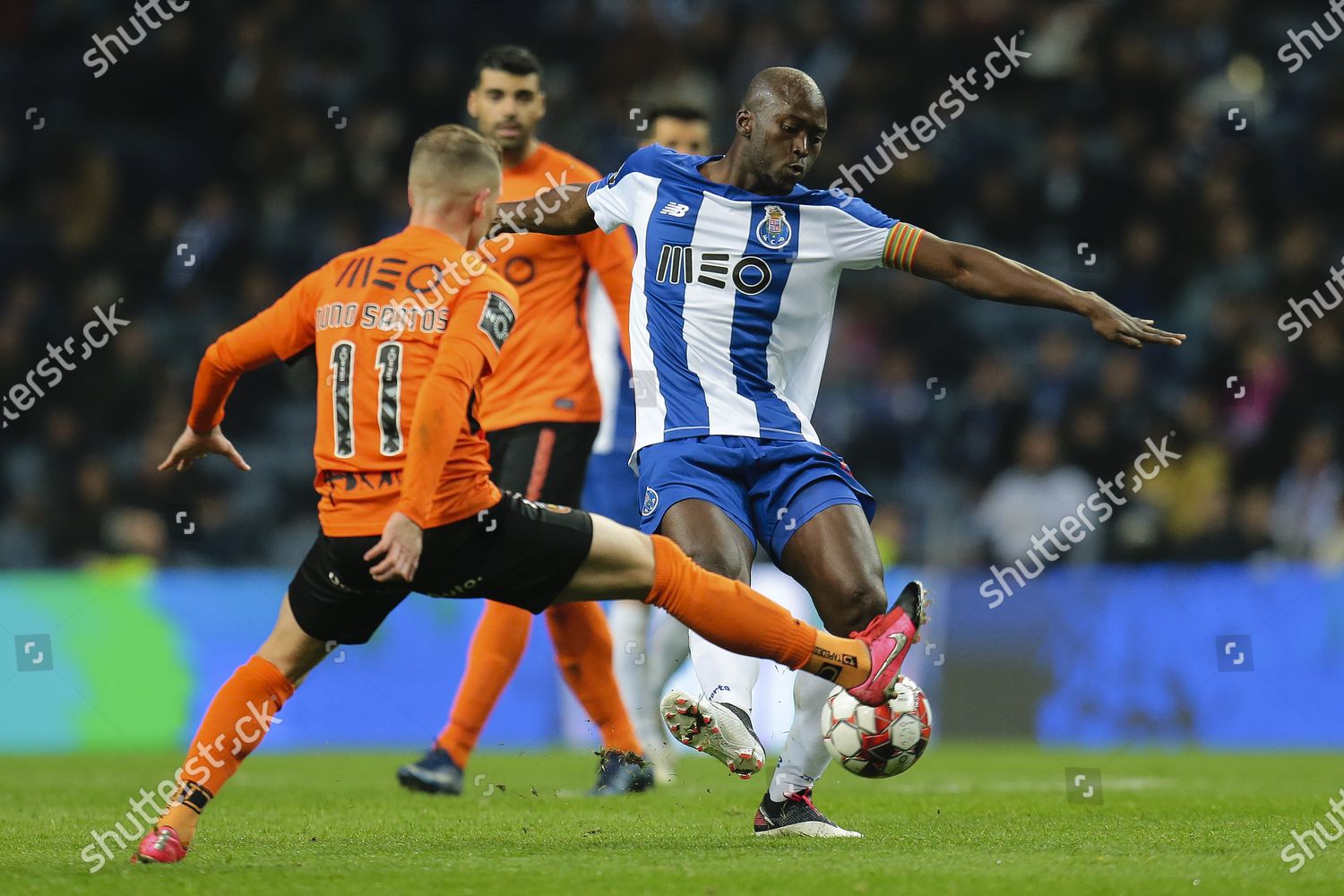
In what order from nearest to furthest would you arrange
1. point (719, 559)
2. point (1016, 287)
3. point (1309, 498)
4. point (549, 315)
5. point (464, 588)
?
1. point (464, 588)
2. point (719, 559)
3. point (1016, 287)
4. point (549, 315)
5. point (1309, 498)

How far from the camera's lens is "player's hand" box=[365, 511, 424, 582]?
448 cm

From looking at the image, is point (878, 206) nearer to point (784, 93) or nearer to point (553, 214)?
point (553, 214)

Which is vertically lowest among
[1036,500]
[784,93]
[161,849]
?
[161,849]

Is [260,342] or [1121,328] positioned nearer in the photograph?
[260,342]

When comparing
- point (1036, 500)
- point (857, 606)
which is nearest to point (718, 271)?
point (857, 606)

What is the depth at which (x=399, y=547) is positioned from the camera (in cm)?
448

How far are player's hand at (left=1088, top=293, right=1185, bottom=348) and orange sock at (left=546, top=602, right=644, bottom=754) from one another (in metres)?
2.53

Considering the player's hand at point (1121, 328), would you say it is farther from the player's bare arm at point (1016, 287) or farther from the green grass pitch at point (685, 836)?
the green grass pitch at point (685, 836)

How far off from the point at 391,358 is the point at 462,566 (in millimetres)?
604

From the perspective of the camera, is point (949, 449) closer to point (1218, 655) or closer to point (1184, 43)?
point (1218, 655)

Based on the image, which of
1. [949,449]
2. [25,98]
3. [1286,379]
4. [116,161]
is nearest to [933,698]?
[949,449]

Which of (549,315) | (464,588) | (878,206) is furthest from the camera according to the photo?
(878,206)

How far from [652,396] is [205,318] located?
355 inches

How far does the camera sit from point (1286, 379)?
13.6 meters
